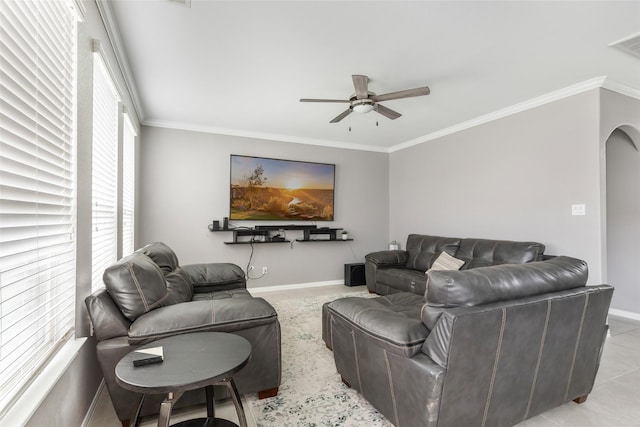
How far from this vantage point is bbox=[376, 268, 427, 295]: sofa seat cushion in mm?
3949

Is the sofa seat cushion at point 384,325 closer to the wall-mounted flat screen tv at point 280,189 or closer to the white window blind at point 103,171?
the white window blind at point 103,171

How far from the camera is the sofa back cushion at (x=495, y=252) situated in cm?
329

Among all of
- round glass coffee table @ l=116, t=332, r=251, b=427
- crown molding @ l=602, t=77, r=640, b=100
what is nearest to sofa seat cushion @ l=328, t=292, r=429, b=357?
round glass coffee table @ l=116, t=332, r=251, b=427

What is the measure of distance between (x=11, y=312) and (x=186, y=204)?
3630 millimetres

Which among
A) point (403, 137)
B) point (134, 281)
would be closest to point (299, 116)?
point (403, 137)

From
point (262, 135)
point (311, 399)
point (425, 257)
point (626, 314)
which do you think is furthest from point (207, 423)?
point (626, 314)

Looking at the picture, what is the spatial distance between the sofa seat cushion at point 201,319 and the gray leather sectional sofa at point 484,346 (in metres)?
0.57

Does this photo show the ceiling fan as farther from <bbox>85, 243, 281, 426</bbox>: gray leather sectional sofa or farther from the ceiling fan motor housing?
<bbox>85, 243, 281, 426</bbox>: gray leather sectional sofa

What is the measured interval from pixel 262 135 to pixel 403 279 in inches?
122

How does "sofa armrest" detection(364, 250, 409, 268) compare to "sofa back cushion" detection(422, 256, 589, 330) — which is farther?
"sofa armrest" detection(364, 250, 409, 268)

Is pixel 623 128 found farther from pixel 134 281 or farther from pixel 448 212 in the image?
pixel 134 281

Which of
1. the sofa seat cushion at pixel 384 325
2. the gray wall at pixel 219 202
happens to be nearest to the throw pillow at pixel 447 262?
the gray wall at pixel 219 202

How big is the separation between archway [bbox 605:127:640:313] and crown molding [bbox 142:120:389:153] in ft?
10.8

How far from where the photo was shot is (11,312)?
3.40ft
